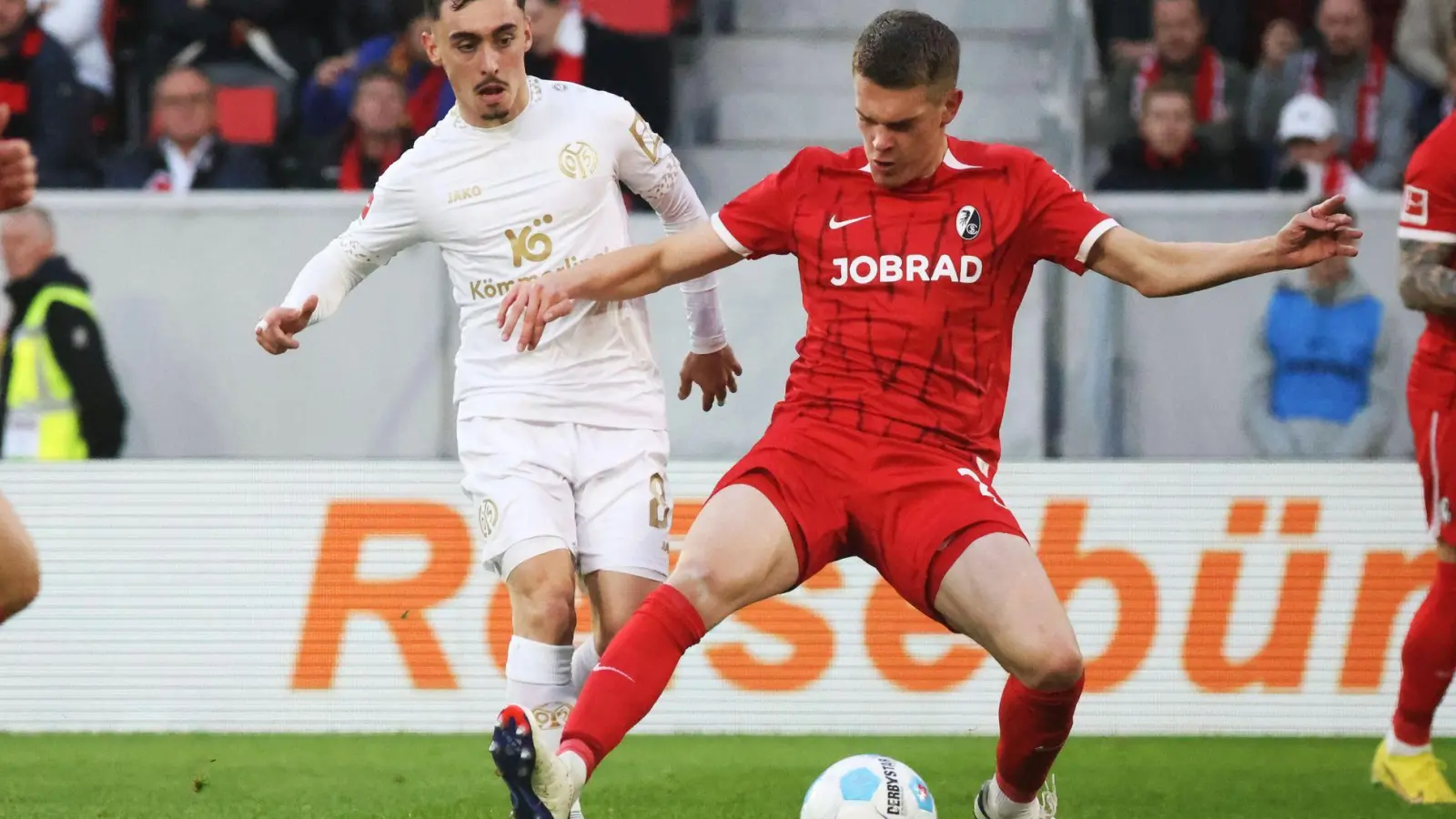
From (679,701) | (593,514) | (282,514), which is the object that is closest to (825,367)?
(593,514)

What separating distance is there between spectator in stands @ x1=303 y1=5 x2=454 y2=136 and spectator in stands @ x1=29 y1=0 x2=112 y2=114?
4.02 ft

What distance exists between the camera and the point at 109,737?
7504mm

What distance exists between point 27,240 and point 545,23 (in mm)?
2729

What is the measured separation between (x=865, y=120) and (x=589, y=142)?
97 cm

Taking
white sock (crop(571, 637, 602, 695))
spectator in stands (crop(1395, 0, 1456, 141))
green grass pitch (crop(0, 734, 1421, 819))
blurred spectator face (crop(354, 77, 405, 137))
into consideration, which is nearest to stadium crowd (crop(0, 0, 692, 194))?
blurred spectator face (crop(354, 77, 405, 137))

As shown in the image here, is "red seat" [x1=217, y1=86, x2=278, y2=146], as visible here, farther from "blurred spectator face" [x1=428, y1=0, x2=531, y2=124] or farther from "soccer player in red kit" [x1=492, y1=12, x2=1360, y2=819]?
"soccer player in red kit" [x1=492, y1=12, x2=1360, y2=819]

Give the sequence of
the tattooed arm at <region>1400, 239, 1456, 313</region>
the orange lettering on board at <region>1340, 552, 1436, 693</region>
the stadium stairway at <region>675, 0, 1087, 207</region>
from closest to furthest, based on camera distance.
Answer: the tattooed arm at <region>1400, 239, 1456, 313</region> → the orange lettering on board at <region>1340, 552, 1436, 693</region> → the stadium stairway at <region>675, 0, 1087, 207</region>

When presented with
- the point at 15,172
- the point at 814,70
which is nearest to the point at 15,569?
the point at 15,172

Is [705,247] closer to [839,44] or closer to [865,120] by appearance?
[865,120]

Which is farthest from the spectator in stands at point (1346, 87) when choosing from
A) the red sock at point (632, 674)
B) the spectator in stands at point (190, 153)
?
the red sock at point (632, 674)

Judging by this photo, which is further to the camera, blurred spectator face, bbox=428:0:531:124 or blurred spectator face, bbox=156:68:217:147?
blurred spectator face, bbox=156:68:217:147

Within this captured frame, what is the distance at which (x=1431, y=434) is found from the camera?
608 cm

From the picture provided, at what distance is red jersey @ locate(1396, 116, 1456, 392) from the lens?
5.95 meters

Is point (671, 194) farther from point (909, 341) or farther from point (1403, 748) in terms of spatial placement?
point (1403, 748)
